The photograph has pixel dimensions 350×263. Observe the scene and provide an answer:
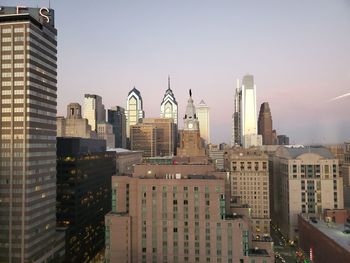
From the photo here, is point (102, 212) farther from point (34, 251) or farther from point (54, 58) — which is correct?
point (54, 58)

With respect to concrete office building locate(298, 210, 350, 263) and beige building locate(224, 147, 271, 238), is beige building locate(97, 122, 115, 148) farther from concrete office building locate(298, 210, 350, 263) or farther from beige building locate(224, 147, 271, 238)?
concrete office building locate(298, 210, 350, 263)

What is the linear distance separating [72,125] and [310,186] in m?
83.3

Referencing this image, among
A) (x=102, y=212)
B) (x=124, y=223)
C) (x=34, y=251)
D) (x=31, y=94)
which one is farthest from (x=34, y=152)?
(x=102, y=212)

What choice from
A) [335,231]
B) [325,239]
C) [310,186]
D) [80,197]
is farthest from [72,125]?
[325,239]

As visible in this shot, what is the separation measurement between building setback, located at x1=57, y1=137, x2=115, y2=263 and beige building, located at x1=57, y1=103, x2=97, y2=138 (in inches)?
1808

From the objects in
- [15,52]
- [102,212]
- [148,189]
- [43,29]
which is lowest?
[102,212]

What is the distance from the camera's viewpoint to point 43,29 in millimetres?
52531

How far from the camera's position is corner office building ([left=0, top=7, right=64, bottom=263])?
155 feet

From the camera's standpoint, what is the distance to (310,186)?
259 feet

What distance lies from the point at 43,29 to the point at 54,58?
209 inches

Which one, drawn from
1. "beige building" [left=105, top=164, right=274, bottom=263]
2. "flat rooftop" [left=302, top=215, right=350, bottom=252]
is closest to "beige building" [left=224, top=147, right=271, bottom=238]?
"flat rooftop" [left=302, top=215, right=350, bottom=252]

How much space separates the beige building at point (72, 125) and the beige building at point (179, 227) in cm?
8742

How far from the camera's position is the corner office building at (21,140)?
4728 cm

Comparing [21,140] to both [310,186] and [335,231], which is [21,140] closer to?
[335,231]
